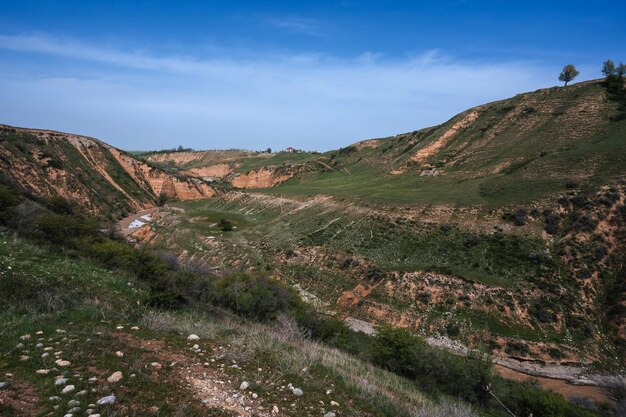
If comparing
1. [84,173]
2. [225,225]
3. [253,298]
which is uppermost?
[84,173]

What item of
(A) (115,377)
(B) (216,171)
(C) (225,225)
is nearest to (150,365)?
(A) (115,377)

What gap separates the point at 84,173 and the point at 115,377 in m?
81.6

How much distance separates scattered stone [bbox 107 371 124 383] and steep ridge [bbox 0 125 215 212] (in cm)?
5838

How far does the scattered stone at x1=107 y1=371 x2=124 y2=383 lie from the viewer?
18.1 feet

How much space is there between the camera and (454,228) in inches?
1457

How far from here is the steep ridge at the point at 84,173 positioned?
203ft

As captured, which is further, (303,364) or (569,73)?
(569,73)

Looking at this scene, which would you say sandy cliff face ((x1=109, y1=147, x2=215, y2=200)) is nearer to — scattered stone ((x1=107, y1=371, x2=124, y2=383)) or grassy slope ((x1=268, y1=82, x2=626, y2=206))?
grassy slope ((x1=268, y1=82, x2=626, y2=206))

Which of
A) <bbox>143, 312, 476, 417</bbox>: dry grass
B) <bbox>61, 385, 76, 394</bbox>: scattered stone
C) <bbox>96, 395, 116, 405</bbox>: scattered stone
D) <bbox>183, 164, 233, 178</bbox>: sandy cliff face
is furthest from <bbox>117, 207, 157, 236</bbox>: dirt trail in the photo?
<bbox>183, 164, 233, 178</bbox>: sandy cliff face

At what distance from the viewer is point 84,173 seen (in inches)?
2881

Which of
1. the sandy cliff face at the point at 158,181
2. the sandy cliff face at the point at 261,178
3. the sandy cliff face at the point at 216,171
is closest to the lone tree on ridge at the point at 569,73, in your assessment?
the sandy cliff face at the point at 261,178

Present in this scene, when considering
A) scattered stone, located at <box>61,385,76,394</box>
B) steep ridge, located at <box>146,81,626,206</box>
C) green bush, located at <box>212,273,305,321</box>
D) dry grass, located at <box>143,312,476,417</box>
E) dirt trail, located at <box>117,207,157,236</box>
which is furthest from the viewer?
dirt trail, located at <box>117,207,157,236</box>

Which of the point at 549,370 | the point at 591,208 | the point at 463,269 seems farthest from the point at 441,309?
the point at 591,208

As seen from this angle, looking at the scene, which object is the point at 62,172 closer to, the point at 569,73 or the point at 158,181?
the point at 158,181
